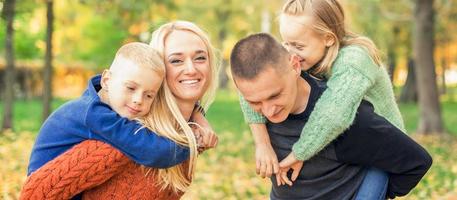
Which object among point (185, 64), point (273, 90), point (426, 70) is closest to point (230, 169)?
point (185, 64)

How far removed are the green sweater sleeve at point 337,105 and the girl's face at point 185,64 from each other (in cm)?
57

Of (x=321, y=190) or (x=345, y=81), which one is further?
(x=321, y=190)

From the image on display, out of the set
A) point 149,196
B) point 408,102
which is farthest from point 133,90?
point 408,102

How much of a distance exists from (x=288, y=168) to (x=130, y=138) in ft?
2.75

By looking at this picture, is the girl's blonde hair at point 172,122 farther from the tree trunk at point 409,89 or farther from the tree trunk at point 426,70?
the tree trunk at point 409,89

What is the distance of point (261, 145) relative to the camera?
3.59 m

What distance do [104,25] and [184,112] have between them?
2614cm

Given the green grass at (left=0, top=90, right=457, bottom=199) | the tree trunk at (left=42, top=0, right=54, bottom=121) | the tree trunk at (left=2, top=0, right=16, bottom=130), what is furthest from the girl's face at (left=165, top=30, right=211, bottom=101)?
the tree trunk at (left=42, top=0, right=54, bottom=121)

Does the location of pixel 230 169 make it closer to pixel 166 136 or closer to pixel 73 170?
pixel 166 136

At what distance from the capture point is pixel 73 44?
43.5 meters

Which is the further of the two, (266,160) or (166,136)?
(266,160)

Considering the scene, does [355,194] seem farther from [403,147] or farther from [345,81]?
[345,81]

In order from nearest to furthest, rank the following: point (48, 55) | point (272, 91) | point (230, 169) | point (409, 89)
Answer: point (272, 91), point (230, 169), point (48, 55), point (409, 89)

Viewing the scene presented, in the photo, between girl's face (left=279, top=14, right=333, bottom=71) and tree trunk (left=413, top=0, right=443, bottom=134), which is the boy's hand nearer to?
girl's face (left=279, top=14, right=333, bottom=71)
